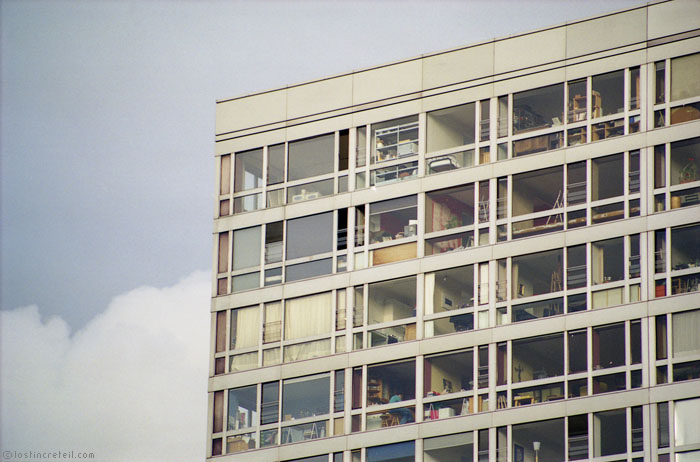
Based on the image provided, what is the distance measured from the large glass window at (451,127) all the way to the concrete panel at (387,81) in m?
1.55

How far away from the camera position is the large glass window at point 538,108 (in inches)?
2822

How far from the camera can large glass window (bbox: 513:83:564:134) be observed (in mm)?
71688

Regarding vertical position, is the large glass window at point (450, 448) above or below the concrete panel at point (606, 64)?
below

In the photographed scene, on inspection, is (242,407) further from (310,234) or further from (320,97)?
(320,97)

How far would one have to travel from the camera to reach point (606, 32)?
71000 millimetres

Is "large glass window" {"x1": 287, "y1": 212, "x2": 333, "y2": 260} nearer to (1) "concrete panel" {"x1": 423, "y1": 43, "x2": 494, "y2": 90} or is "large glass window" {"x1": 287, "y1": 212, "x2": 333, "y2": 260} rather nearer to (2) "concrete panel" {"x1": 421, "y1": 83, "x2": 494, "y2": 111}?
(2) "concrete panel" {"x1": 421, "y1": 83, "x2": 494, "y2": 111}

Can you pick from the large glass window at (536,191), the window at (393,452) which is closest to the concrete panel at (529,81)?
the large glass window at (536,191)

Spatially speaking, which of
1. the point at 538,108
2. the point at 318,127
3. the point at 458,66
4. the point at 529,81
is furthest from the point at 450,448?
the point at 458,66

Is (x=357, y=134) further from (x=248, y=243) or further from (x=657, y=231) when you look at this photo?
(x=657, y=231)

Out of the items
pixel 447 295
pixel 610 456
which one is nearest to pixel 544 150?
pixel 447 295

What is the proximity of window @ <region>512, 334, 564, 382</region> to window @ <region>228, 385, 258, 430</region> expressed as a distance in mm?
11318

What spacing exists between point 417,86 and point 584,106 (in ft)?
24.3

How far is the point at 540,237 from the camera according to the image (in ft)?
229

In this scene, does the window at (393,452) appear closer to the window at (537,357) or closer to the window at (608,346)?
the window at (537,357)
